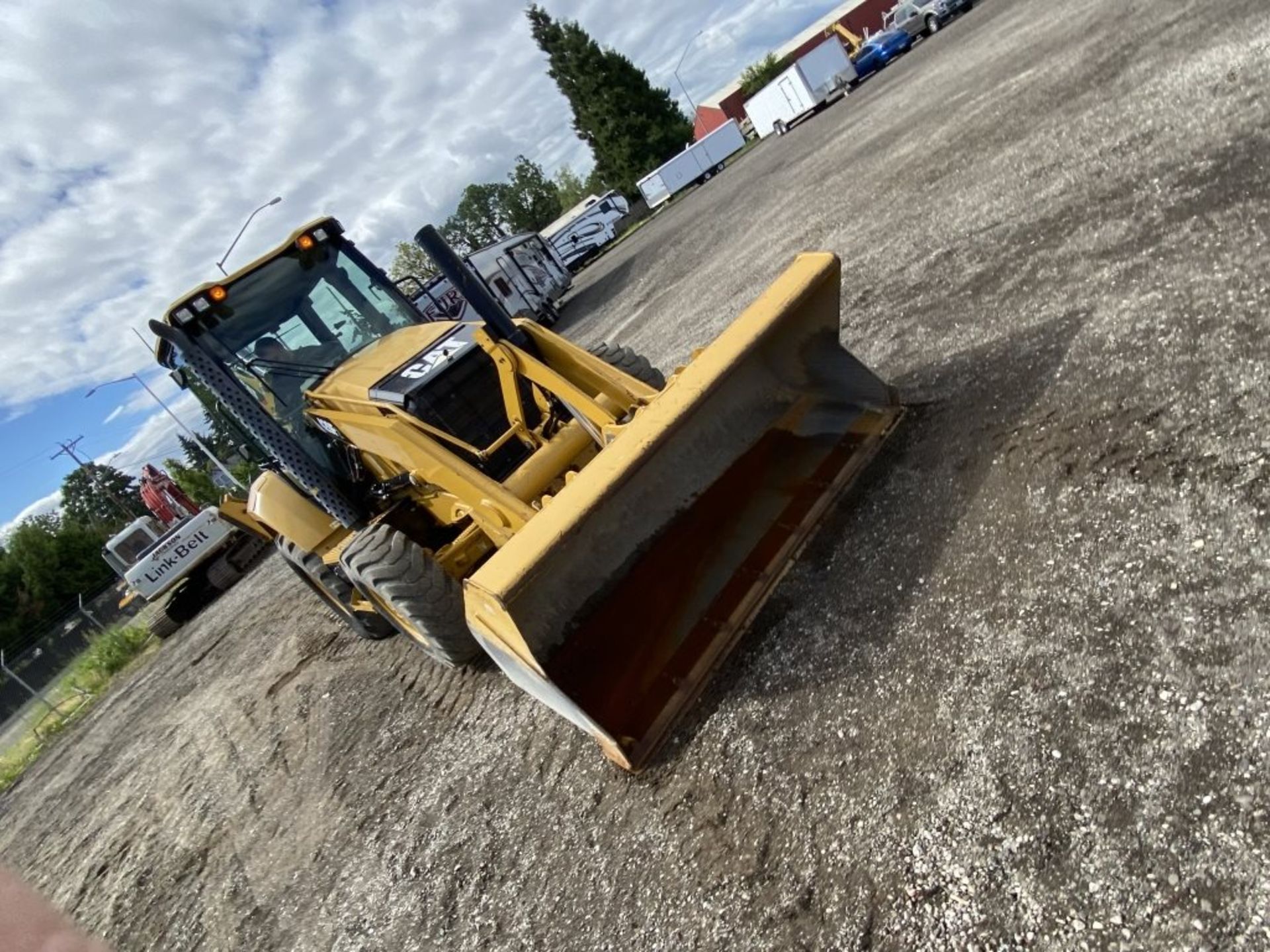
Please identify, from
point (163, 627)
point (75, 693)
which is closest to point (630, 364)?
point (163, 627)

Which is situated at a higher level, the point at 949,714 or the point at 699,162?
the point at 699,162

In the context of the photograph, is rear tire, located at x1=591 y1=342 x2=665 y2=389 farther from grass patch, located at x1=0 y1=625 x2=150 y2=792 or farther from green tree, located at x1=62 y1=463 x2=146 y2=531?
green tree, located at x1=62 y1=463 x2=146 y2=531

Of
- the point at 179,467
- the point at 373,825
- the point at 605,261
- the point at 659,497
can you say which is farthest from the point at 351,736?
the point at 179,467

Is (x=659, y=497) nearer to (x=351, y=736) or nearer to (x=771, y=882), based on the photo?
(x=771, y=882)

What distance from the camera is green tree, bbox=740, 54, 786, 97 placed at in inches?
2035

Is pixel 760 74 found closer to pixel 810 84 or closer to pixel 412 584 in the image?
pixel 810 84

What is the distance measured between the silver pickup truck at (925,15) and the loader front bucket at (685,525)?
29484 millimetres

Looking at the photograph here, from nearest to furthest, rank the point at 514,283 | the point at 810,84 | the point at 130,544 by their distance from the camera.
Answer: the point at 130,544
the point at 514,283
the point at 810,84

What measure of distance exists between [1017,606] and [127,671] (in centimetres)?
1599

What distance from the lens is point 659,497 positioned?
12.6 feet

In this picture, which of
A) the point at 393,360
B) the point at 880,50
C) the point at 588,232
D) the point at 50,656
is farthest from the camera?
the point at 588,232

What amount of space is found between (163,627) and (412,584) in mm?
13993

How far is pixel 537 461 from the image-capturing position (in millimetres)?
4488

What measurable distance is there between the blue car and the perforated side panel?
30.7 metres
